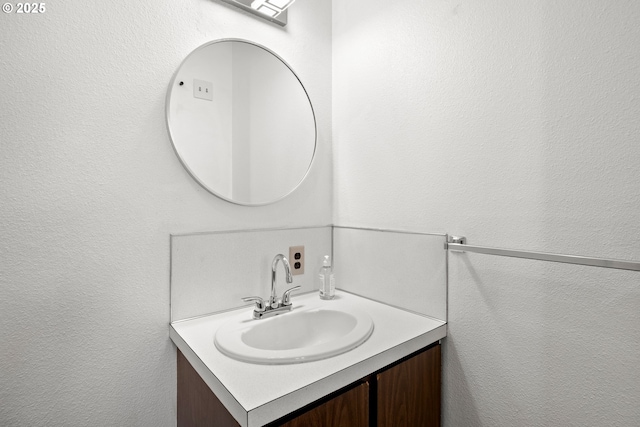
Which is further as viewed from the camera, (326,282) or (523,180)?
(326,282)

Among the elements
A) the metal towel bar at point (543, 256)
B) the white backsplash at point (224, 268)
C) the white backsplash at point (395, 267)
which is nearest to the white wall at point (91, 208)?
the white backsplash at point (224, 268)

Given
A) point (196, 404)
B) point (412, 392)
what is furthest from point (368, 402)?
point (196, 404)

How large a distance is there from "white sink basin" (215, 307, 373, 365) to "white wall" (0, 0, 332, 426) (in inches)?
10.8

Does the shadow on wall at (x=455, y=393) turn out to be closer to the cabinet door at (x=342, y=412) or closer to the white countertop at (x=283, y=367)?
the white countertop at (x=283, y=367)

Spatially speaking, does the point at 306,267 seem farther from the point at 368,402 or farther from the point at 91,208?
the point at 91,208

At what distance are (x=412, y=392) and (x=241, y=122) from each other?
3.49ft

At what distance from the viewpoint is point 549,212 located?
31.8 inches

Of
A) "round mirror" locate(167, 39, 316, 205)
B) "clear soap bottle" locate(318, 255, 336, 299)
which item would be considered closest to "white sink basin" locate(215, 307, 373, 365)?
"clear soap bottle" locate(318, 255, 336, 299)

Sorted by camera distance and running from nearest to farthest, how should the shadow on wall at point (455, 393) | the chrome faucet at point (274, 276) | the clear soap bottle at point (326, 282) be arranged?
1. the shadow on wall at point (455, 393)
2. the chrome faucet at point (274, 276)
3. the clear soap bottle at point (326, 282)

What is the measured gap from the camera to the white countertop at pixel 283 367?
0.64 m

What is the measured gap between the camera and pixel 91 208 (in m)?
0.88

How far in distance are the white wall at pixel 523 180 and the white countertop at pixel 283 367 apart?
0.69 ft

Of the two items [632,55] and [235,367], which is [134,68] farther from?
[632,55]

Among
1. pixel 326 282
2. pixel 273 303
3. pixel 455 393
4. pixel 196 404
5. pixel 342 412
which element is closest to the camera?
pixel 342 412
